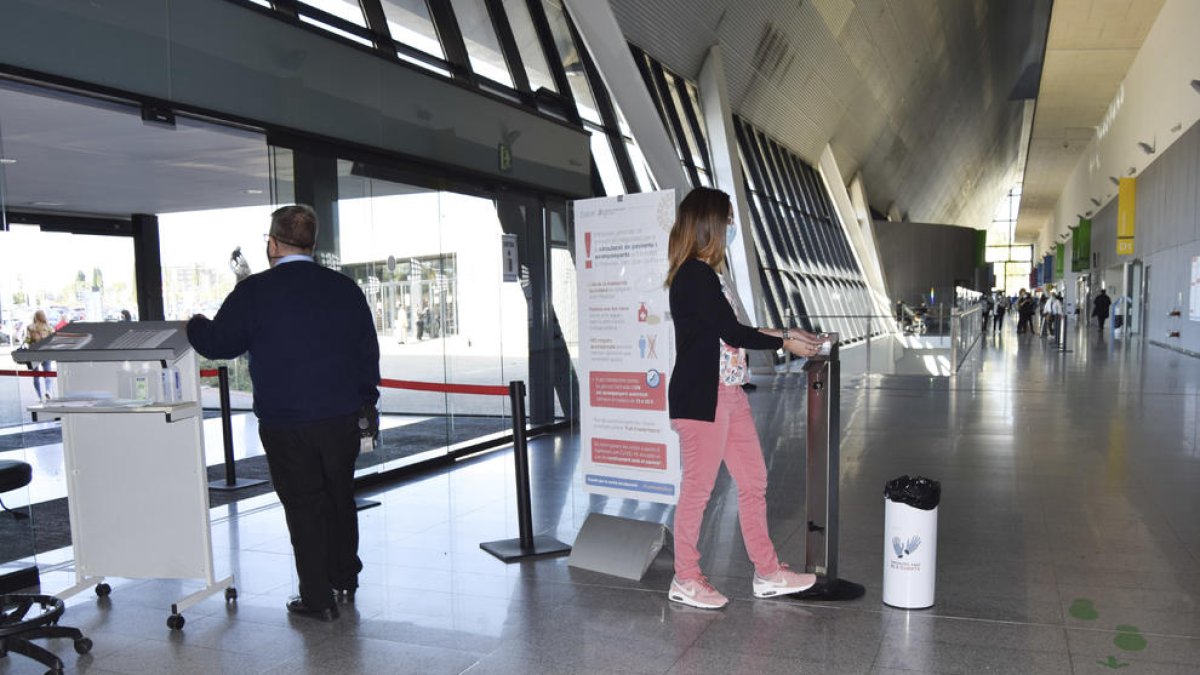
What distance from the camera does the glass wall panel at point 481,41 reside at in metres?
9.16

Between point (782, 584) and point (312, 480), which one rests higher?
point (312, 480)

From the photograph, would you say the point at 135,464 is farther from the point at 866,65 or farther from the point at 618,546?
the point at 866,65

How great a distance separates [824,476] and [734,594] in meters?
0.67

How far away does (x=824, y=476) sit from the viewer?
3.86 metres

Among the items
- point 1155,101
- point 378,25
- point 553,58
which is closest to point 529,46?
point 553,58

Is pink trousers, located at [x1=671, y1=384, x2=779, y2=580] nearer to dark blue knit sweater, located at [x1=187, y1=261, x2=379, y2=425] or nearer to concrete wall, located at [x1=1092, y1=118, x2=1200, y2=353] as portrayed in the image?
dark blue knit sweater, located at [x1=187, y1=261, x2=379, y2=425]

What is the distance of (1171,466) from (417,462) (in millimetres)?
5685

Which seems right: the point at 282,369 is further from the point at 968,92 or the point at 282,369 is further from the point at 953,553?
the point at 968,92

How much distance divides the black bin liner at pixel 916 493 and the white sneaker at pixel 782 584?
525 millimetres

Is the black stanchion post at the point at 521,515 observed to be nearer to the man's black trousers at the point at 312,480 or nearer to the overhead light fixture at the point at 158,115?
the man's black trousers at the point at 312,480

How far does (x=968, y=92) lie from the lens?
37750mm

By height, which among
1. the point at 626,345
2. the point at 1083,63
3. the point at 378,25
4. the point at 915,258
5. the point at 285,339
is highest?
the point at 1083,63

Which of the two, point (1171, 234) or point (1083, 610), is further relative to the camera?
point (1171, 234)

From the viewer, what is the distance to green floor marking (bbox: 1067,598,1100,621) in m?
3.55
